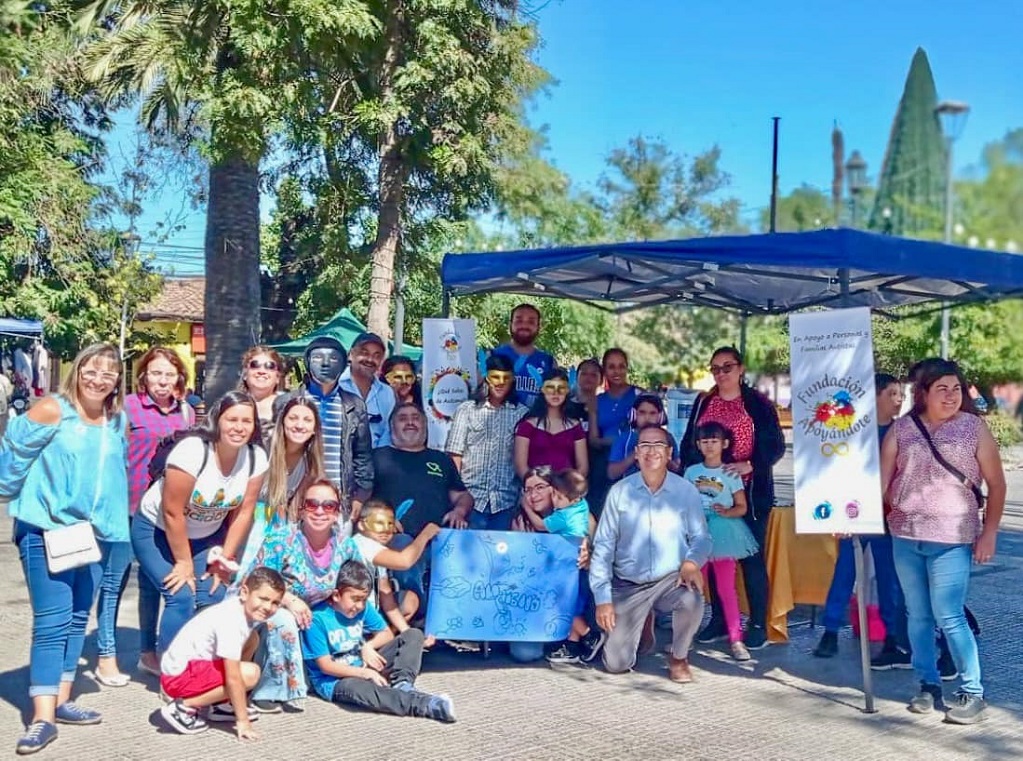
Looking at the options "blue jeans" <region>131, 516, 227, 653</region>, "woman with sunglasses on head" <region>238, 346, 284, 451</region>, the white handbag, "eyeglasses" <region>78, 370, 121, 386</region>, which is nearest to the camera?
the white handbag

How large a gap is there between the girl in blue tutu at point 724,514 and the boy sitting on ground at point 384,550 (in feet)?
5.48

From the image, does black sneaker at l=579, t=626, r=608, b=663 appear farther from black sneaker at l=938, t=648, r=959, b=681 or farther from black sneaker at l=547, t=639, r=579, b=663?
black sneaker at l=938, t=648, r=959, b=681

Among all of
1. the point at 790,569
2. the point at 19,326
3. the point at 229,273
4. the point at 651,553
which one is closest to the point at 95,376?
the point at 651,553

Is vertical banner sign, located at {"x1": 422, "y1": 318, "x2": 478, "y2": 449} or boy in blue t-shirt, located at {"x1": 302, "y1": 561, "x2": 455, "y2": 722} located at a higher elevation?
vertical banner sign, located at {"x1": 422, "y1": 318, "x2": 478, "y2": 449}

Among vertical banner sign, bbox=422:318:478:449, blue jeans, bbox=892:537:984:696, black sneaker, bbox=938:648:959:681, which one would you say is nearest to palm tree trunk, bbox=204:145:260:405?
vertical banner sign, bbox=422:318:478:449

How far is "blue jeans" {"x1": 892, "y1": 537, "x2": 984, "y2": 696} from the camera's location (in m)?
5.15

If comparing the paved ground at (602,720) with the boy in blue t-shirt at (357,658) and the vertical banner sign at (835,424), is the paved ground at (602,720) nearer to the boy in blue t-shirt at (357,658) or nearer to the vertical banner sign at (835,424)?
the boy in blue t-shirt at (357,658)

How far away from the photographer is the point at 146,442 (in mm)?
5441

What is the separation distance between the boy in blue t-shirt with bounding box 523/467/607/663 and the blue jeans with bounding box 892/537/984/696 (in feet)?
5.67

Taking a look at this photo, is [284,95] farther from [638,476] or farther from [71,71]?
[638,476]

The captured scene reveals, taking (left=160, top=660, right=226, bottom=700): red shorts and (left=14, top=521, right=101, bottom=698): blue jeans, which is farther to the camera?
(left=160, top=660, right=226, bottom=700): red shorts

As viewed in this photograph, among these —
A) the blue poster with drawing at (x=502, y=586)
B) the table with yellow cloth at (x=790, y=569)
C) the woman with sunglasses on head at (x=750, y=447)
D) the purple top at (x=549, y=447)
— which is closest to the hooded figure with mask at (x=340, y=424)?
the blue poster with drawing at (x=502, y=586)

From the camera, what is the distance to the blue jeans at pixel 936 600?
16.9ft

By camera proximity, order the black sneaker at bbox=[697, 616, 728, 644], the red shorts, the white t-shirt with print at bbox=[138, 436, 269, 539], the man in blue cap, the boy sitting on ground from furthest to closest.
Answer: the man in blue cap, the black sneaker at bbox=[697, 616, 728, 644], the boy sitting on ground, the white t-shirt with print at bbox=[138, 436, 269, 539], the red shorts
